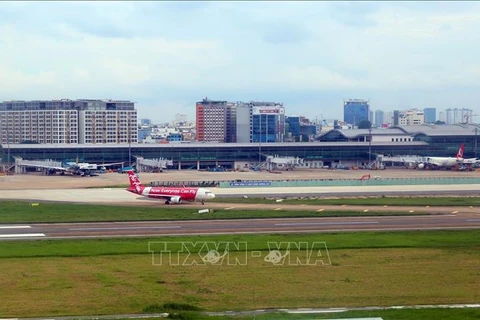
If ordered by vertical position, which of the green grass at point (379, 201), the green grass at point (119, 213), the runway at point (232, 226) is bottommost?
the green grass at point (379, 201)

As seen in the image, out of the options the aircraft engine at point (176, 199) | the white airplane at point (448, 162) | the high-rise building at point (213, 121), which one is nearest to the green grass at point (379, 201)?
the aircraft engine at point (176, 199)

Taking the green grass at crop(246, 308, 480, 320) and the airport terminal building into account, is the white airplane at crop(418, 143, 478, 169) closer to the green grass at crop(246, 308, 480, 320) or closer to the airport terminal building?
the airport terminal building

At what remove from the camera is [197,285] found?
1129 inches

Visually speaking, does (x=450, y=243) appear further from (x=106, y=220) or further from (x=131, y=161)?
(x=131, y=161)

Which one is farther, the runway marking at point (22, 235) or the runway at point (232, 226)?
the runway at point (232, 226)

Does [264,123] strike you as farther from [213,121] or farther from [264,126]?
[213,121]

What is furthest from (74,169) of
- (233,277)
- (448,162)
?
(233,277)

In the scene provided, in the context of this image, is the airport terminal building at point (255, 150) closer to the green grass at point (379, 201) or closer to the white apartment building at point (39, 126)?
the white apartment building at point (39, 126)

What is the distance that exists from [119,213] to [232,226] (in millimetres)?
11249

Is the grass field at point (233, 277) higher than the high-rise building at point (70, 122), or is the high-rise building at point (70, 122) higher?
the high-rise building at point (70, 122)

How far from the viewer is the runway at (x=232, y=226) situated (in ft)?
140

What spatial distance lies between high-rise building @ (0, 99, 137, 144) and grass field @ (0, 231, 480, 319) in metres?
129

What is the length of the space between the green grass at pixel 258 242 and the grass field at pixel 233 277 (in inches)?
2.0

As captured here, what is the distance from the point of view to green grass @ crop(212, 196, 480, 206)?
6072 centimetres
